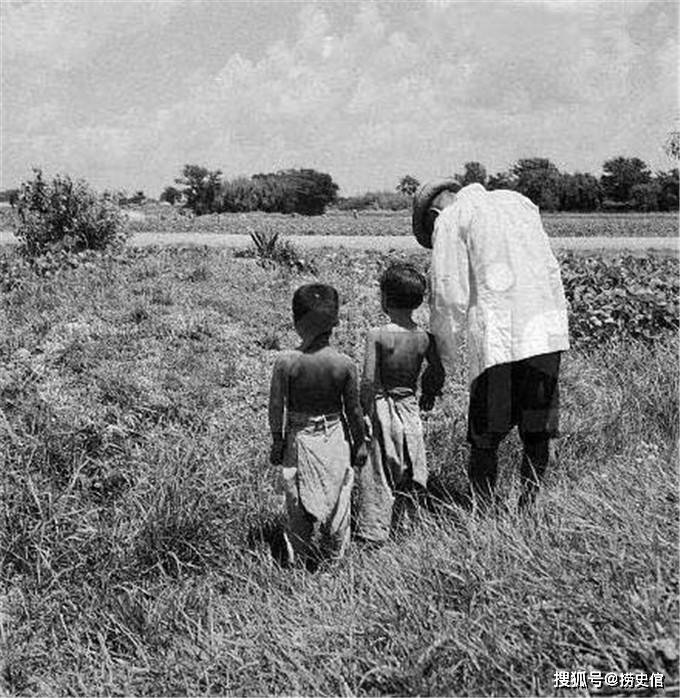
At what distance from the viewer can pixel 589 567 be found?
A: 9.37 ft

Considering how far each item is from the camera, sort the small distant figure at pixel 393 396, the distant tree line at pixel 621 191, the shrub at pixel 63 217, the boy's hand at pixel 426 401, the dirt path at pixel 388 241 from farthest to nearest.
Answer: the distant tree line at pixel 621 191 < the dirt path at pixel 388 241 < the shrub at pixel 63 217 < the boy's hand at pixel 426 401 < the small distant figure at pixel 393 396

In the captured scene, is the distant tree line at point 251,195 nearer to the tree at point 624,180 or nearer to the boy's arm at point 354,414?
the tree at point 624,180

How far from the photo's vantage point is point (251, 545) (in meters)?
4.11

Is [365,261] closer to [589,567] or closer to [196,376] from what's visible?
[196,376]

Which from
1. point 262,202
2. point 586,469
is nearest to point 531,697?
point 586,469

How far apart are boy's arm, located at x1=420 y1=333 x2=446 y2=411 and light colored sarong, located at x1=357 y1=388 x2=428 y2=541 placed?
0.27ft

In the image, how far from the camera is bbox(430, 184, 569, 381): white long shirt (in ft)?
A: 12.1

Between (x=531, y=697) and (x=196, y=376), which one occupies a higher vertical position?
(x=196, y=376)

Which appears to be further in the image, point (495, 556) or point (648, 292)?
point (648, 292)

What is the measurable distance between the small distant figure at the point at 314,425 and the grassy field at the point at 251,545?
0.66 ft

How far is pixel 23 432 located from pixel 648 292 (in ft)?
17.8

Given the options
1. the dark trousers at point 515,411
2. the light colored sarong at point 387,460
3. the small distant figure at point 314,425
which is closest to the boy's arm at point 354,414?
the small distant figure at point 314,425

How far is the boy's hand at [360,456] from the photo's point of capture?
3.78 meters

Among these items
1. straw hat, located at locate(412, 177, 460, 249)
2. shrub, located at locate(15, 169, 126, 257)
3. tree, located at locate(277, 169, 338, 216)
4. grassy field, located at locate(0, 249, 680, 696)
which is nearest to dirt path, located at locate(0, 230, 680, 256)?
shrub, located at locate(15, 169, 126, 257)
